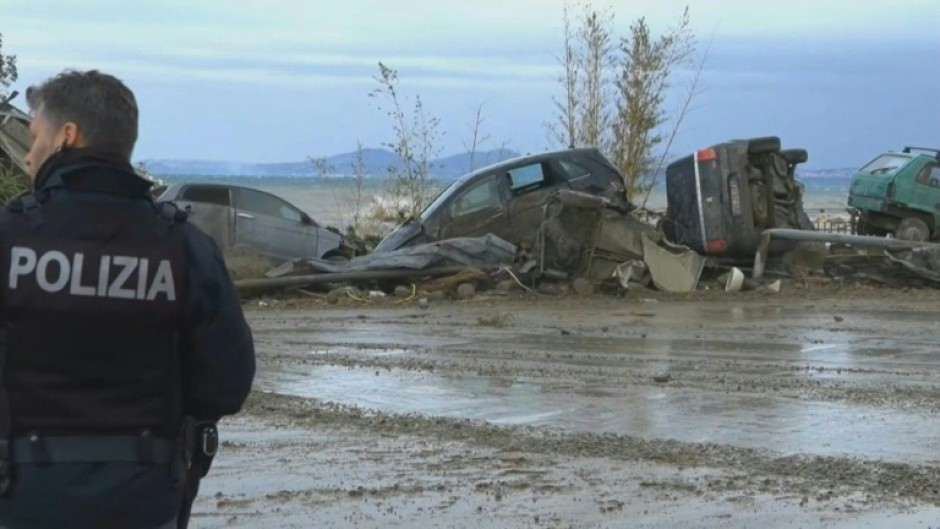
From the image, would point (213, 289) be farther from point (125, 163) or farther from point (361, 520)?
point (361, 520)

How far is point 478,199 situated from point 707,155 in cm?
314

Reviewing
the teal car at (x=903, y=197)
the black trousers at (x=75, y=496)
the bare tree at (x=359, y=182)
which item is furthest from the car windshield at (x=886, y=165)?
the black trousers at (x=75, y=496)

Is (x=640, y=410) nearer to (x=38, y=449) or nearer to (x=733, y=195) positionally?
(x=38, y=449)

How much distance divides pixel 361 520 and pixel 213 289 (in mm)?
3105

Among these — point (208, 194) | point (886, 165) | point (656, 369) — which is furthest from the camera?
point (886, 165)

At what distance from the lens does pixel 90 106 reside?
3266 millimetres

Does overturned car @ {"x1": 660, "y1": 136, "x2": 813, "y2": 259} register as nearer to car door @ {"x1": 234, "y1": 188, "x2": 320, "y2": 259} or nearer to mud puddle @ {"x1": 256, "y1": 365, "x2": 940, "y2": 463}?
car door @ {"x1": 234, "y1": 188, "x2": 320, "y2": 259}

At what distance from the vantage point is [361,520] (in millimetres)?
6258

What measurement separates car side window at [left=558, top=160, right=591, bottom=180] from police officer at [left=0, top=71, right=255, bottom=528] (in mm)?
16107

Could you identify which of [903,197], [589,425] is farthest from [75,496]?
[903,197]

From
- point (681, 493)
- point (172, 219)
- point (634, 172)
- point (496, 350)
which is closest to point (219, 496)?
point (681, 493)

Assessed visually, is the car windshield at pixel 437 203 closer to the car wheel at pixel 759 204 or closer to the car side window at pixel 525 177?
the car side window at pixel 525 177

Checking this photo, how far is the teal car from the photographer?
29438 mm

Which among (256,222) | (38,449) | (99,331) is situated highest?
(99,331)
